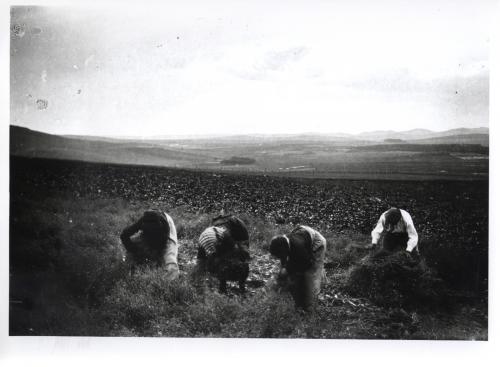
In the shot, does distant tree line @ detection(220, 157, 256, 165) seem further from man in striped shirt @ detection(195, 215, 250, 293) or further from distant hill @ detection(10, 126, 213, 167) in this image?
man in striped shirt @ detection(195, 215, 250, 293)

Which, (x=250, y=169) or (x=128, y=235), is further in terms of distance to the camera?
(x=250, y=169)

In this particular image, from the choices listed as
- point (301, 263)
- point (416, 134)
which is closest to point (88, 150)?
point (301, 263)

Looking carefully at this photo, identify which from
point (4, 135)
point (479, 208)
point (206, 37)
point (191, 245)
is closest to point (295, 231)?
point (191, 245)

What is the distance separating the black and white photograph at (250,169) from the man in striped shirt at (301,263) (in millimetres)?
13

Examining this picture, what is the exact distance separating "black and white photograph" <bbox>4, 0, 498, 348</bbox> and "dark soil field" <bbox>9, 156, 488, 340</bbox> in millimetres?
13

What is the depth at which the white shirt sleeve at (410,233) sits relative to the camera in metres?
3.97

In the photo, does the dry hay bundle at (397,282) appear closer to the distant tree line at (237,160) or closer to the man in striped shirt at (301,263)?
the man in striped shirt at (301,263)

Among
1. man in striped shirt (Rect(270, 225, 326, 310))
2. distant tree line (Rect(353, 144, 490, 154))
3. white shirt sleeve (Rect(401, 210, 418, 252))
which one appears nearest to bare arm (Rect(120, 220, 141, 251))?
man in striped shirt (Rect(270, 225, 326, 310))

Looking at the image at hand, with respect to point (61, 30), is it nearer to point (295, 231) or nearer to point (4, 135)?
point (4, 135)

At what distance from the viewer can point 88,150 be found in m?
4.05

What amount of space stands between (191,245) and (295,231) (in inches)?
37.2

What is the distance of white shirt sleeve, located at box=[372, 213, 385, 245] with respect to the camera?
158 inches

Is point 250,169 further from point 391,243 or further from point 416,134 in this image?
point 416,134

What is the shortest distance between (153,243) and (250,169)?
1.11m
